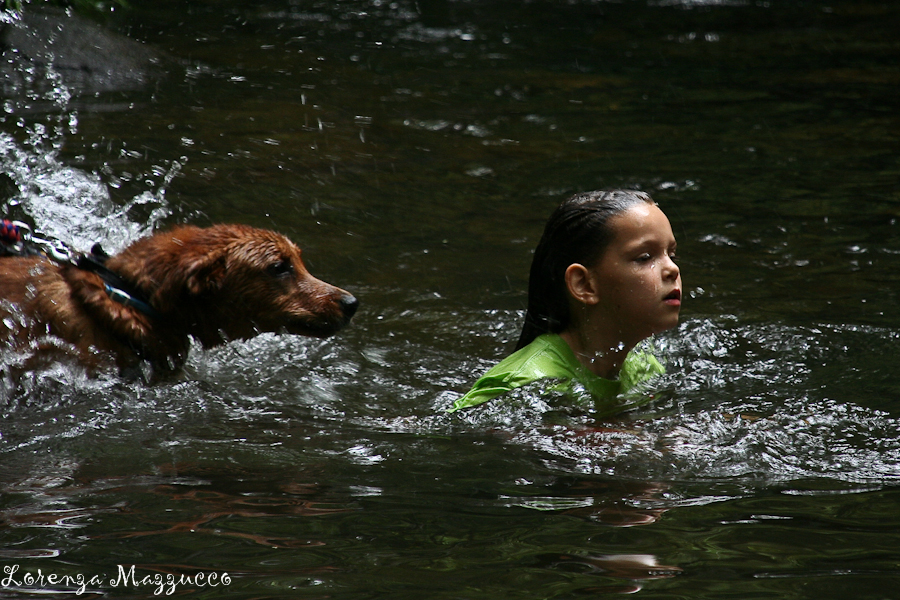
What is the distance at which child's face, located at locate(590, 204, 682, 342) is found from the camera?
410cm

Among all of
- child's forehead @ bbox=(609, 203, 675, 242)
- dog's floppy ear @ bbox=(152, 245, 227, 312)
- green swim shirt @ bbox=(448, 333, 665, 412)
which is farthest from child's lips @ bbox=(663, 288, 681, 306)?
dog's floppy ear @ bbox=(152, 245, 227, 312)

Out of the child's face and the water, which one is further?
the child's face

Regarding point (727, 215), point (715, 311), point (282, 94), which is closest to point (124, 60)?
point (282, 94)

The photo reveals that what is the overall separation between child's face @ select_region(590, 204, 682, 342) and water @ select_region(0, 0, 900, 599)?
1.51ft

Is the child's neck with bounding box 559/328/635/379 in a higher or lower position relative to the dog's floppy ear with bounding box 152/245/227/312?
lower

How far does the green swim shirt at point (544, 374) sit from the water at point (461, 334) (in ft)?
0.39

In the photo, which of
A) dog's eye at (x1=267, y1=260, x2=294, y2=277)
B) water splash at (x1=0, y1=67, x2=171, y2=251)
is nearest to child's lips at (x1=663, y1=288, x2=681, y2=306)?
dog's eye at (x1=267, y1=260, x2=294, y2=277)

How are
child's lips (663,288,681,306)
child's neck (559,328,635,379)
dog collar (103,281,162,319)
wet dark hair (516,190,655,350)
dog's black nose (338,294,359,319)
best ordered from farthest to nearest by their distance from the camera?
1. dog's black nose (338,294,359,319)
2. dog collar (103,281,162,319)
3. child's neck (559,328,635,379)
4. wet dark hair (516,190,655,350)
5. child's lips (663,288,681,306)

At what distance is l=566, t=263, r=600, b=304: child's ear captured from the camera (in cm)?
425

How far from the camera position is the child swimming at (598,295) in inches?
162

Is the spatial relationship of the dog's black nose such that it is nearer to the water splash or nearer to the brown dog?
the brown dog

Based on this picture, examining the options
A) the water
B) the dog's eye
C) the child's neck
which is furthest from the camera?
the dog's eye
